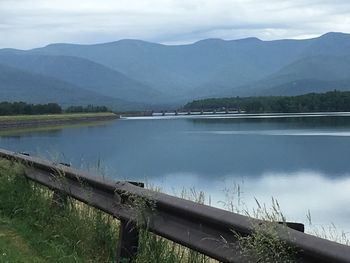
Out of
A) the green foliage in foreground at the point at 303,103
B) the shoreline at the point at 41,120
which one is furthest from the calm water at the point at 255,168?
the green foliage in foreground at the point at 303,103

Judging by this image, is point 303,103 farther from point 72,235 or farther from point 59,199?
point 72,235

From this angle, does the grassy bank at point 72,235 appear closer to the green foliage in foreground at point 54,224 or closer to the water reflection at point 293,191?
the green foliage in foreground at point 54,224

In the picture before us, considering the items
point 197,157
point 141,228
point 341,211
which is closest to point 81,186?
point 141,228

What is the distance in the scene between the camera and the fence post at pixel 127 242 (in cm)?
520

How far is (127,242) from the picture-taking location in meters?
5.26

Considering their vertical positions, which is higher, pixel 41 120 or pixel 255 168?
pixel 255 168

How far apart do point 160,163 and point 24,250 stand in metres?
26.1

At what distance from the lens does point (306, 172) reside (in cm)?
2834

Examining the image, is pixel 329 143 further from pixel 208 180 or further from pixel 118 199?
pixel 118 199

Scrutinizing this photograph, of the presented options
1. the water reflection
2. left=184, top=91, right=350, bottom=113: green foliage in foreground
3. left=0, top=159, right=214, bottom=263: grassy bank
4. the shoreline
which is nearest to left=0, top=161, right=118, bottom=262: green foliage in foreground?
left=0, top=159, right=214, bottom=263: grassy bank

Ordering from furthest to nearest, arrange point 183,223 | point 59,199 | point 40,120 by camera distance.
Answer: point 40,120 < point 59,199 < point 183,223

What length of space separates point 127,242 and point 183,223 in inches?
34.4

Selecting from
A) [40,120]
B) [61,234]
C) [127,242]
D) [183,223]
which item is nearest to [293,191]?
[61,234]

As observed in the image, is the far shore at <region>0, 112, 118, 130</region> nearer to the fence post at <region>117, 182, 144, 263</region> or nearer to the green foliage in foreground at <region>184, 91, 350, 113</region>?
the green foliage in foreground at <region>184, 91, 350, 113</region>
